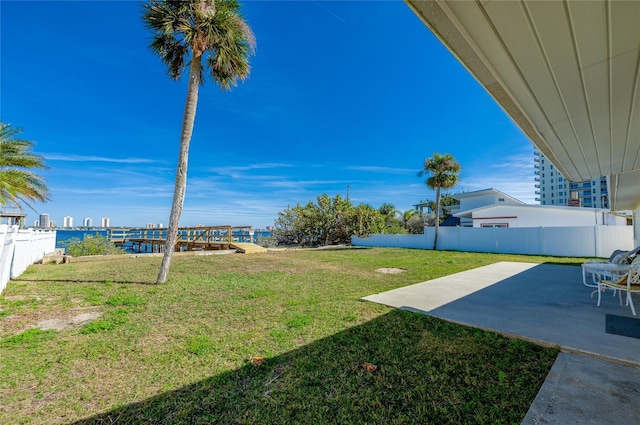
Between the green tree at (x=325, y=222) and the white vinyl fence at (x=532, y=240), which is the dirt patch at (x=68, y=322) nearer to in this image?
the green tree at (x=325, y=222)

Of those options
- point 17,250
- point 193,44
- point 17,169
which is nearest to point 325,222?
point 193,44

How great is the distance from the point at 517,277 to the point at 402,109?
1499cm

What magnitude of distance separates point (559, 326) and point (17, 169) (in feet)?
55.5

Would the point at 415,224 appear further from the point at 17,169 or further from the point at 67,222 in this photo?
the point at 67,222

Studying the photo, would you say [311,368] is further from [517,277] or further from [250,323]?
[517,277]

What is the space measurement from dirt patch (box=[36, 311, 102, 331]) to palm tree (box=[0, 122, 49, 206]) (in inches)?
342

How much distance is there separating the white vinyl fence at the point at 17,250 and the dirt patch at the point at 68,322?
9.52ft

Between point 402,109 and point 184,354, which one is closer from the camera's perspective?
point 184,354

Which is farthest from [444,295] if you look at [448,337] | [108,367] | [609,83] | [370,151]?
[370,151]

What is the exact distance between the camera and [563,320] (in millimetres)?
4086

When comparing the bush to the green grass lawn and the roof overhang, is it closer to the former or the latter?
the green grass lawn

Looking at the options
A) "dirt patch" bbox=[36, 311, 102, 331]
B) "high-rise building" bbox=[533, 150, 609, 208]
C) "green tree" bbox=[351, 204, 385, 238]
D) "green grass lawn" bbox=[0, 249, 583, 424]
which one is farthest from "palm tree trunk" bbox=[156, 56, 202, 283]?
"high-rise building" bbox=[533, 150, 609, 208]

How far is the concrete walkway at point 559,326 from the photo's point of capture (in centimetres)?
209

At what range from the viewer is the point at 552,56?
202 cm
